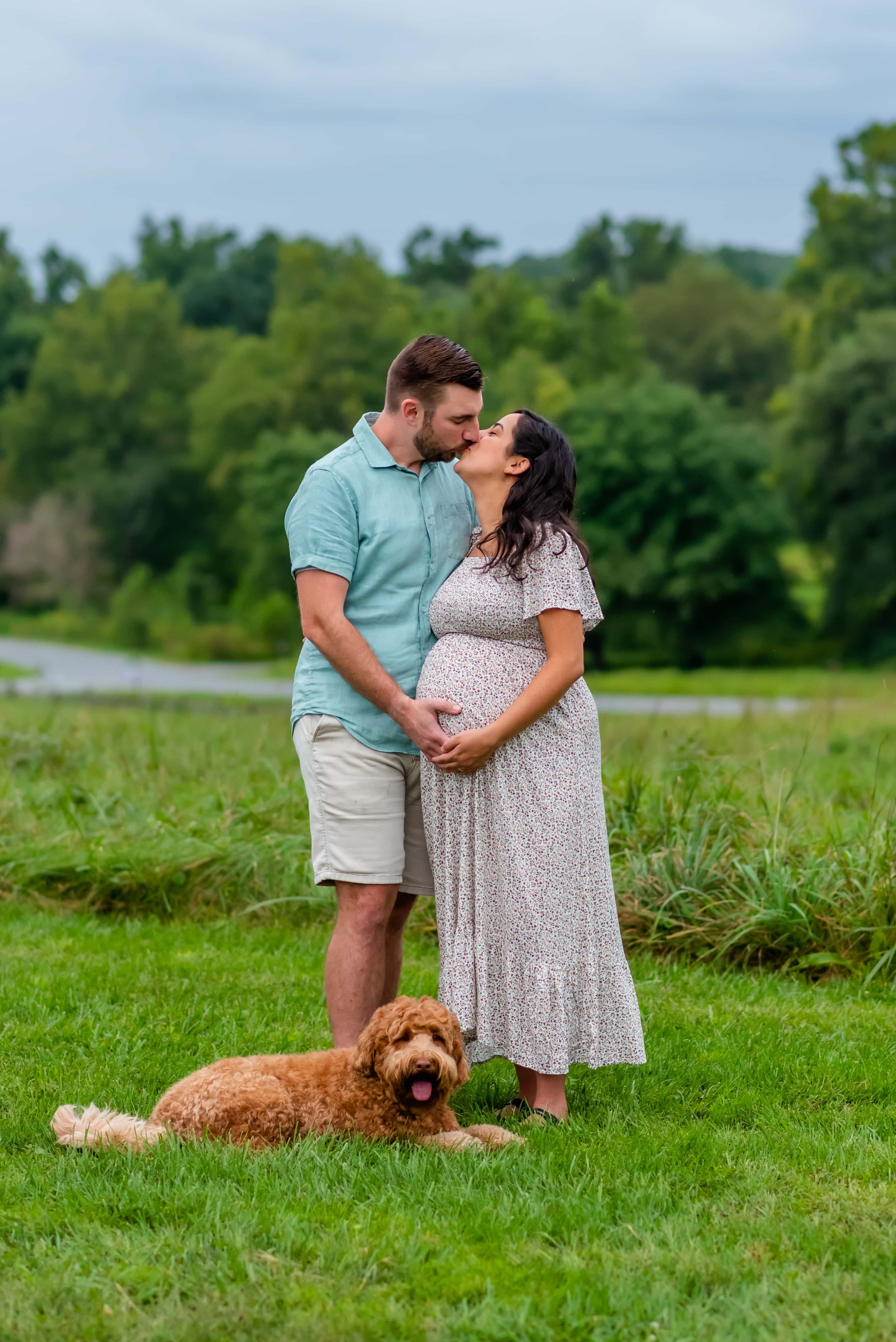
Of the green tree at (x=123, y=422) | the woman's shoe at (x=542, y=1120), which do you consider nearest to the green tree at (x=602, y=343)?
the green tree at (x=123, y=422)

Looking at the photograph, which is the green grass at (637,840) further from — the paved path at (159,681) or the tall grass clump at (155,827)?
the paved path at (159,681)

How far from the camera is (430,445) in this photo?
4328 mm

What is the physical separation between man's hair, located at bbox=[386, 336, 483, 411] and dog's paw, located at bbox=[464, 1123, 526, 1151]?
2113 millimetres

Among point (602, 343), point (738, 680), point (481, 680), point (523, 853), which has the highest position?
point (602, 343)

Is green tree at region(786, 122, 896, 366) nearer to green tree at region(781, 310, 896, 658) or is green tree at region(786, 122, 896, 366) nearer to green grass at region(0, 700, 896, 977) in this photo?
green tree at region(781, 310, 896, 658)

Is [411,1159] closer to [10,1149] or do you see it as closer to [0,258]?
[10,1149]

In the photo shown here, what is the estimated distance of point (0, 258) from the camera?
284 feet

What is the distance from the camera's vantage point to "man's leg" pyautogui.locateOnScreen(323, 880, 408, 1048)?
14.1 ft

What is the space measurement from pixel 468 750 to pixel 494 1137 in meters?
1.08

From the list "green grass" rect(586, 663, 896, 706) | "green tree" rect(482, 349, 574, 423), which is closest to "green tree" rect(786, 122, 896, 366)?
"green tree" rect(482, 349, 574, 423)

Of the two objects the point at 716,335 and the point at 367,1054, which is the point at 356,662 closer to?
the point at 367,1054

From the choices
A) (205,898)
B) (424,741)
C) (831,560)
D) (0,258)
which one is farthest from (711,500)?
(0,258)

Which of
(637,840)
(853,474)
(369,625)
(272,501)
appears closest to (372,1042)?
(369,625)

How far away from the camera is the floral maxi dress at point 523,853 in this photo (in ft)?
13.5
